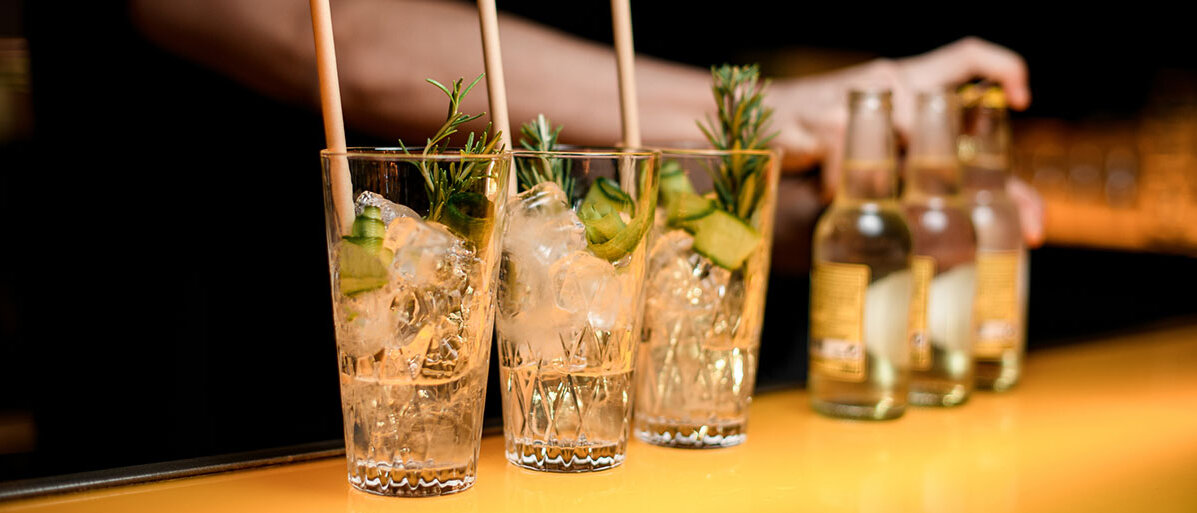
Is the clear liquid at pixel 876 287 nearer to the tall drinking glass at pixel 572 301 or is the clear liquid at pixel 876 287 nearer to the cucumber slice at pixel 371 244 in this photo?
the tall drinking glass at pixel 572 301

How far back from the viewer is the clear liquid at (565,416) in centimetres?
88

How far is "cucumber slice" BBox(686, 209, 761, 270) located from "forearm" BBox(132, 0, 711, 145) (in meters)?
0.41

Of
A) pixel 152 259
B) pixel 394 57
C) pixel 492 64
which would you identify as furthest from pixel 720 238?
pixel 152 259

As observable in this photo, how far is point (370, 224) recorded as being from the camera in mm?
769

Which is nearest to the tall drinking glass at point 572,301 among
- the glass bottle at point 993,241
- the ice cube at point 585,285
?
the ice cube at point 585,285

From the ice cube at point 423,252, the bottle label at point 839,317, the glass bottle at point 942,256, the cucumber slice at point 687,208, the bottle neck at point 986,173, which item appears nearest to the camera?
the ice cube at point 423,252

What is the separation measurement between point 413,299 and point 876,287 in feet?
1.85

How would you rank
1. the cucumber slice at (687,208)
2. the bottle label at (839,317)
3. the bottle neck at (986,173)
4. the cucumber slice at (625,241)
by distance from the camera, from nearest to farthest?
the cucumber slice at (625,241), the cucumber slice at (687,208), the bottle label at (839,317), the bottle neck at (986,173)

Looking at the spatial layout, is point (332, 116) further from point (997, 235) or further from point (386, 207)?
point (997, 235)

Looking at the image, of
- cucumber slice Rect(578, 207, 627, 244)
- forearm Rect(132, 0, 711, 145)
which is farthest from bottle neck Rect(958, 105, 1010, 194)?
cucumber slice Rect(578, 207, 627, 244)

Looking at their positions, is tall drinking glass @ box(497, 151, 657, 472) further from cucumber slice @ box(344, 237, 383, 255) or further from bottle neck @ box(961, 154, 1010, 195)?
bottle neck @ box(961, 154, 1010, 195)

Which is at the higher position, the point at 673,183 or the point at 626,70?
the point at 626,70

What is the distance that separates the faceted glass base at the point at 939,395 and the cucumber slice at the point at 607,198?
1.80 feet

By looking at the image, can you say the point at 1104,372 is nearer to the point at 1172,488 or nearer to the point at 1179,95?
the point at 1172,488
